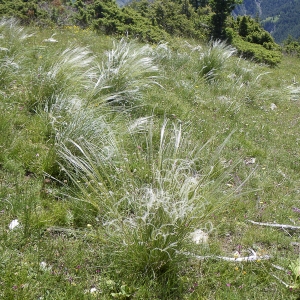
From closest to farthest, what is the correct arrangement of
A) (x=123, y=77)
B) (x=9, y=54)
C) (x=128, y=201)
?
1. (x=128, y=201)
2. (x=123, y=77)
3. (x=9, y=54)

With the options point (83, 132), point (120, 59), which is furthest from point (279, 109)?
point (83, 132)

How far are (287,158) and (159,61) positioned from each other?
3.95 metres

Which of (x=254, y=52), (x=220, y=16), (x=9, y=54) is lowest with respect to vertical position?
(x=254, y=52)

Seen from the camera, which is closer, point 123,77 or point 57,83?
point 57,83

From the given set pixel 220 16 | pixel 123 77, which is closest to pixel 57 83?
pixel 123 77

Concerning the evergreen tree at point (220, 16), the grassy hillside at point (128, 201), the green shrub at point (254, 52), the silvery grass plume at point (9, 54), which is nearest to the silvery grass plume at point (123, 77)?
the grassy hillside at point (128, 201)

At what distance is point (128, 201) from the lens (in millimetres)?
2445

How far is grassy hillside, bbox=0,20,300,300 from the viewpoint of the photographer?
2258 millimetres

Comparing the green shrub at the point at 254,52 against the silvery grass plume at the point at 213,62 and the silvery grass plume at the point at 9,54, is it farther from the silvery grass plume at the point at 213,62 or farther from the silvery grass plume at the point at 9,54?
the silvery grass plume at the point at 9,54

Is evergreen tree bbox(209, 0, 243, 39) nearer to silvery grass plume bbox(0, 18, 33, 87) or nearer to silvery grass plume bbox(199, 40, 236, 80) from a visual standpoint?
silvery grass plume bbox(199, 40, 236, 80)

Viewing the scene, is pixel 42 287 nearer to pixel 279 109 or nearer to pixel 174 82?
pixel 174 82

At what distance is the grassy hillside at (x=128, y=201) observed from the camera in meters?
2.26

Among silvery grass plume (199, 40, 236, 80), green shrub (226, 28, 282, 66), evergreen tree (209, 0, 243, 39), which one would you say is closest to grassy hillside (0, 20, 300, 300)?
silvery grass plume (199, 40, 236, 80)

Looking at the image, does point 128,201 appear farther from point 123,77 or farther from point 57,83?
point 123,77
